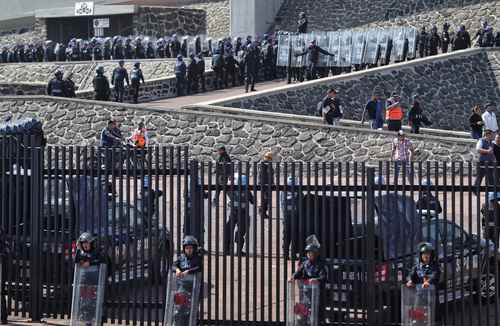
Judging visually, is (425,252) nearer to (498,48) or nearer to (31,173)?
(31,173)

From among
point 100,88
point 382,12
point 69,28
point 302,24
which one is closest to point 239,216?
point 100,88

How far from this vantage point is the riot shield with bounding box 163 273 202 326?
1380 cm

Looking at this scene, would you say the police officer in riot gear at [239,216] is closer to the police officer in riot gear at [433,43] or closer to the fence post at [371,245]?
the fence post at [371,245]

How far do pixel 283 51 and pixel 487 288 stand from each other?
2658cm

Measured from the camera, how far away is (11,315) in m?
15.9

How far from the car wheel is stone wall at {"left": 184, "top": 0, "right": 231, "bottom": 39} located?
123 feet

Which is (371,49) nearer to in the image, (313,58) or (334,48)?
(334,48)

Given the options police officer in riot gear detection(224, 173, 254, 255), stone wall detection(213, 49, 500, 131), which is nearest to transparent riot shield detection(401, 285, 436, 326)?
police officer in riot gear detection(224, 173, 254, 255)

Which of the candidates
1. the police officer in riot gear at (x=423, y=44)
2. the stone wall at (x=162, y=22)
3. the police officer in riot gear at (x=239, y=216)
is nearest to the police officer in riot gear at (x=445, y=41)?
the police officer in riot gear at (x=423, y=44)

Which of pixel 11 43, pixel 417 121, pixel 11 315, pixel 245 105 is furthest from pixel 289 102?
pixel 11 43

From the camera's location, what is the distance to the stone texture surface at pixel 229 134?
28562 mm

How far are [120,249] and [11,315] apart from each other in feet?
6.17

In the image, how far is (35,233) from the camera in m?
15.4

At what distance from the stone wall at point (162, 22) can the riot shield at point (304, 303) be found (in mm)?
38772
